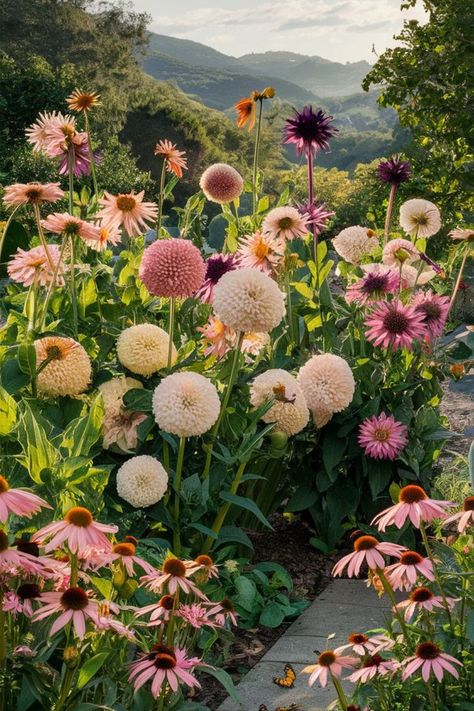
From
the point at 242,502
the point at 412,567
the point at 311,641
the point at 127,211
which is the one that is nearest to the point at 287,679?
the point at 311,641

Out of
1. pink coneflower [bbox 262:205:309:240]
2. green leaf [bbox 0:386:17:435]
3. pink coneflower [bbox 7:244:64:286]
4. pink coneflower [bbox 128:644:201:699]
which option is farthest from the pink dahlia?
pink coneflower [bbox 128:644:201:699]

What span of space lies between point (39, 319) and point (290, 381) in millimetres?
767

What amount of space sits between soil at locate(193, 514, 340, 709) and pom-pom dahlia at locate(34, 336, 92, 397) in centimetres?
86

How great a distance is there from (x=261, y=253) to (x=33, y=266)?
2.28ft

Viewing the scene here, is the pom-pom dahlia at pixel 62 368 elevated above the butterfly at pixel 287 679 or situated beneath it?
elevated above

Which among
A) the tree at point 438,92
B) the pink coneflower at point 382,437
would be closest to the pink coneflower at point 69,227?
the pink coneflower at point 382,437

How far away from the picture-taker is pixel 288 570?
320 cm

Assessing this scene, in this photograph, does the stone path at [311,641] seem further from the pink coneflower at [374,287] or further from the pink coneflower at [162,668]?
the pink coneflower at [374,287]

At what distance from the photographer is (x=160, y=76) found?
130875 millimetres

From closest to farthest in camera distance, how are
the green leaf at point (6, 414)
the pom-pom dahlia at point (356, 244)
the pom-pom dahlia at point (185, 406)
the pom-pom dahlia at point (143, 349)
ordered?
the green leaf at point (6, 414), the pom-pom dahlia at point (185, 406), the pom-pom dahlia at point (143, 349), the pom-pom dahlia at point (356, 244)

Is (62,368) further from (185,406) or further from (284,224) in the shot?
(284,224)

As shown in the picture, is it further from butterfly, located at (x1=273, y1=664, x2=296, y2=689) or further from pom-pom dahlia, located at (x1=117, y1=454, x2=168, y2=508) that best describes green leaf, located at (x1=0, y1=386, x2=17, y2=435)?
butterfly, located at (x1=273, y1=664, x2=296, y2=689)

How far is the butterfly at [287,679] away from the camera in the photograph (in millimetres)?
2412

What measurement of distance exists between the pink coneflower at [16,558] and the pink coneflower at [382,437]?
5.43ft
